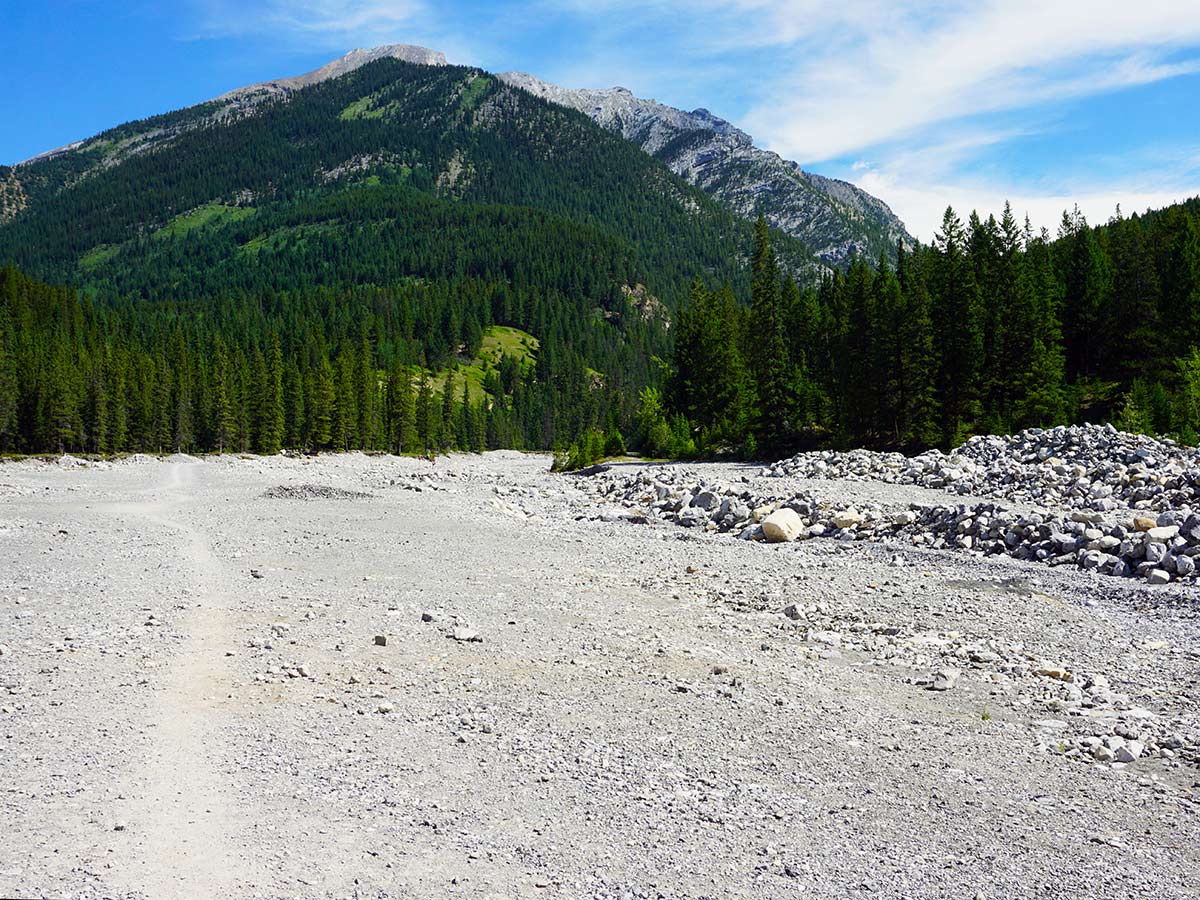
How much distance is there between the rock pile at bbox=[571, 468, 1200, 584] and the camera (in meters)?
16.8

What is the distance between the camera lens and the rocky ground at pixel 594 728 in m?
5.76

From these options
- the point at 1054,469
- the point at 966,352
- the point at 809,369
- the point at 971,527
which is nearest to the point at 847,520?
the point at 971,527

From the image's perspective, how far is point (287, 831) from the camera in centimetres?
603

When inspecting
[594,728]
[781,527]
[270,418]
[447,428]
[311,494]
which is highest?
[270,418]

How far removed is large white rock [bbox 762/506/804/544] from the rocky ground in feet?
13.1

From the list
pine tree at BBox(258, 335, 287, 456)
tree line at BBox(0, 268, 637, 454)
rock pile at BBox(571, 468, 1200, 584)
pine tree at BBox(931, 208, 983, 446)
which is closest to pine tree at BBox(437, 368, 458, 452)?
tree line at BBox(0, 268, 637, 454)

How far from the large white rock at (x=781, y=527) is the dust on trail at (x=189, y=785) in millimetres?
14880

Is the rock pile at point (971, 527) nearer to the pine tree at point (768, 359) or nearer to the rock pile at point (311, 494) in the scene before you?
the rock pile at point (311, 494)

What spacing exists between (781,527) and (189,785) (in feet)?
59.9

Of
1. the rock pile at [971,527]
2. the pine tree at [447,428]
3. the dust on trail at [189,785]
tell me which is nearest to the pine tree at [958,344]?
the rock pile at [971,527]

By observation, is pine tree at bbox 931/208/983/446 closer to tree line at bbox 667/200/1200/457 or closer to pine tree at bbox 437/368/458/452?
tree line at bbox 667/200/1200/457

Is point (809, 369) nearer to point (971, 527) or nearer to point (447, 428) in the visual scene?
point (971, 527)

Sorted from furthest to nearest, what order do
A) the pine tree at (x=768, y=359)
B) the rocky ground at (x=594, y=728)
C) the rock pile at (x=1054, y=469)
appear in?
the pine tree at (x=768, y=359), the rock pile at (x=1054, y=469), the rocky ground at (x=594, y=728)

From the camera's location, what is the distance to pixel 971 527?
2047 cm
